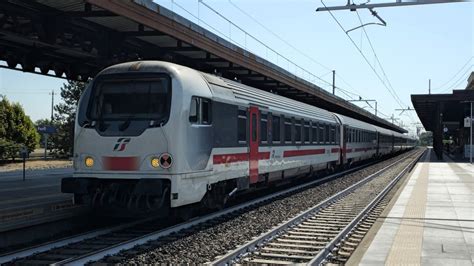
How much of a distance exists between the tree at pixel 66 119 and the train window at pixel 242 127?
41.0 m

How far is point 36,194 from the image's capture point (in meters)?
13.2

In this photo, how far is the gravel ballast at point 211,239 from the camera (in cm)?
768

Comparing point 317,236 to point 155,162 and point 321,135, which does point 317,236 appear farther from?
point 321,135

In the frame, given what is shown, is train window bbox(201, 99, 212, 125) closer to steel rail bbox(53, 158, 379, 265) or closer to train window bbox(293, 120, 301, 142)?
steel rail bbox(53, 158, 379, 265)

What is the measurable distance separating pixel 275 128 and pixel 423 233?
6.66m

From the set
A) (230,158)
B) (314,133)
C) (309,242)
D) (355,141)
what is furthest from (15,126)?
(309,242)

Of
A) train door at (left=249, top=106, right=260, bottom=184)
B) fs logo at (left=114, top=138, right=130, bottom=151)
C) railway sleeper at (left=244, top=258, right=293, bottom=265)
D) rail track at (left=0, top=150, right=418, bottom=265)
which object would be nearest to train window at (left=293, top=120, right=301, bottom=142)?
train door at (left=249, top=106, right=260, bottom=184)

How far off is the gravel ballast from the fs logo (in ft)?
6.27

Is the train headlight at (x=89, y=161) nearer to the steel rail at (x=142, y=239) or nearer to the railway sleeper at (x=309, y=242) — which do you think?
the steel rail at (x=142, y=239)

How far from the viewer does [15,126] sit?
153ft

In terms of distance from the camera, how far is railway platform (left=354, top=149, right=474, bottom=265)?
7395 millimetres

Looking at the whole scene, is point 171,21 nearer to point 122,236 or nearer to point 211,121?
point 211,121

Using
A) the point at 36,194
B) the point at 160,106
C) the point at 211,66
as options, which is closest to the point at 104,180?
the point at 160,106

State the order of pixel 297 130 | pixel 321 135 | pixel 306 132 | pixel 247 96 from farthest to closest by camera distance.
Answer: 1. pixel 321 135
2. pixel 306 132
3. pixel 297 130
4. pixel 247 96
